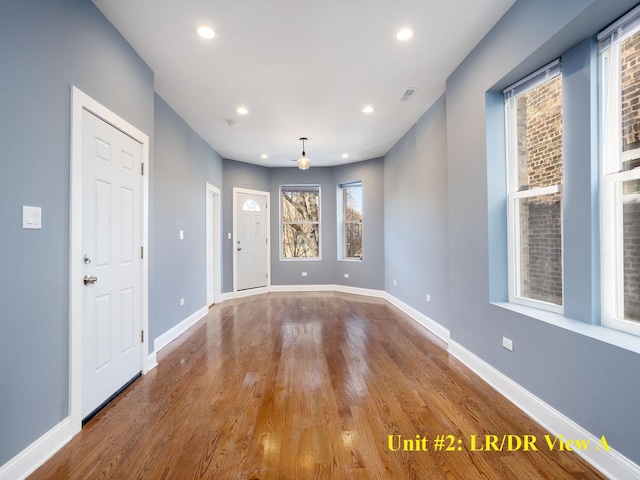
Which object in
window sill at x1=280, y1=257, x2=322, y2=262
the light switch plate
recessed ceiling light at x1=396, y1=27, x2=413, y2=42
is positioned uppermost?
recessed ceiling light at x1=396, y1=27, x2=413, y2=42

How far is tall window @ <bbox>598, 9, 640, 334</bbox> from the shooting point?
62.4 inches

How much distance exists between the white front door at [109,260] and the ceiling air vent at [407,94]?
2774mm

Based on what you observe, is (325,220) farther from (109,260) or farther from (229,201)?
(109,260)

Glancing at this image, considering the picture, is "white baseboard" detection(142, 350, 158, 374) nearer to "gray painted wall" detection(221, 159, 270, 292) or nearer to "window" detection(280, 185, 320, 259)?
"gray painted wall" detection(221, 159, 270, 292)

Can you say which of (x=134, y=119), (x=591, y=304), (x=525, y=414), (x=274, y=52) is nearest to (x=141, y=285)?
(x=134, y=119)

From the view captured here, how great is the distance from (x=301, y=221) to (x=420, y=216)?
3.41 m

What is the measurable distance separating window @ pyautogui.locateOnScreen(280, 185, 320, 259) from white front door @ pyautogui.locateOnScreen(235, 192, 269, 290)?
0.52m

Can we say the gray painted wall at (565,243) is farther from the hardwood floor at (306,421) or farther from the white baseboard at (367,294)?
the white baseboard at (367,294)

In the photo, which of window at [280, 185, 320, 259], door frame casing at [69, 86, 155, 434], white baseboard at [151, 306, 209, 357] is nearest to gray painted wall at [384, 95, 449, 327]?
window at [280, 185, 320, 259]

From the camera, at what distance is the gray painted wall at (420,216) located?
3.61 m

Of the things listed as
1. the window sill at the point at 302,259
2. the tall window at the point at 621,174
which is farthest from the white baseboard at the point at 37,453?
the window sill at the point at 302,259

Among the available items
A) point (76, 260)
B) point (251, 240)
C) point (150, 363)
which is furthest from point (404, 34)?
point (251, 240)

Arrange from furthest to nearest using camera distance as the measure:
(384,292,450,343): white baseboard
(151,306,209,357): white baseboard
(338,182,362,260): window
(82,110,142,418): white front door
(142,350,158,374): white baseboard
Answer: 1. (338,182,362,260): window
2. (384,292,450,343): white baseboard
3. (151,306,209,357): white baseboard
4. (142,350,158,374): white baseboard
5. (82,110,142,418): white front door

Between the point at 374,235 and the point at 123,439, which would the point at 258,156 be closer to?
the point at 374,235
